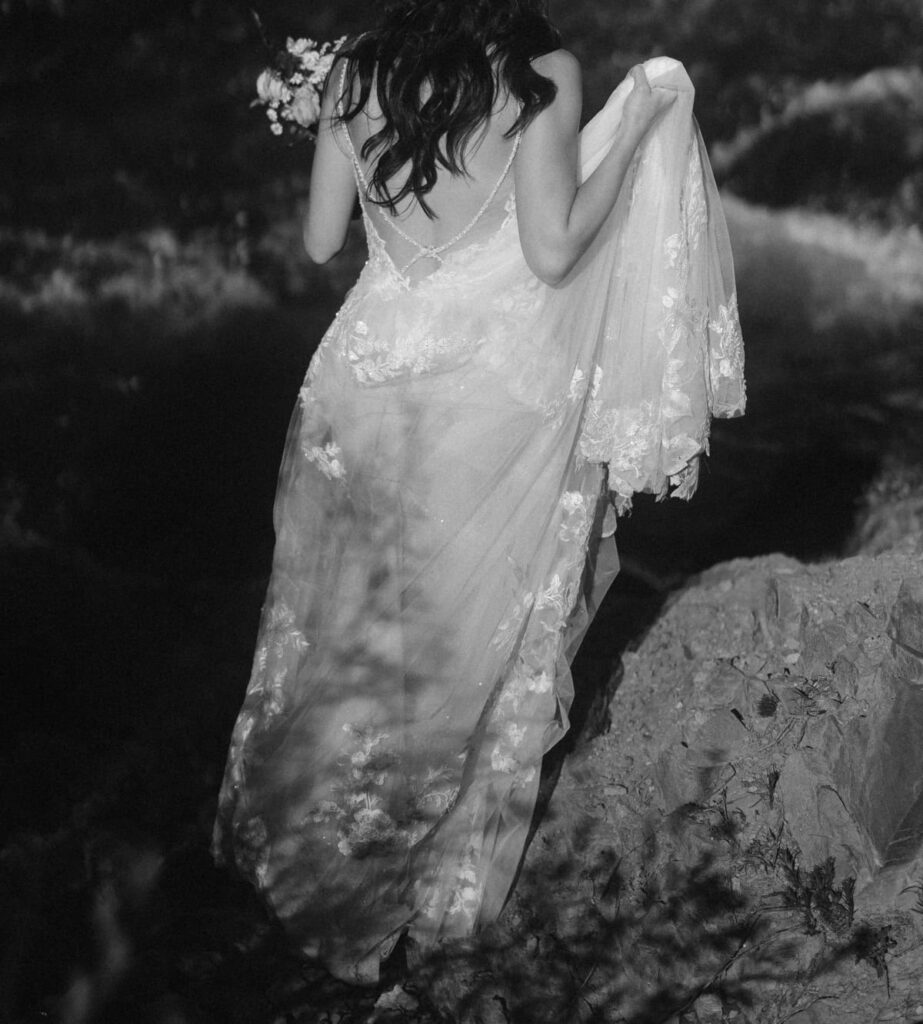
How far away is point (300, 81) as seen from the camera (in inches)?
123

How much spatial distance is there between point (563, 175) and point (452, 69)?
30cm

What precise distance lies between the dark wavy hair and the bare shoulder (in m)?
0.02

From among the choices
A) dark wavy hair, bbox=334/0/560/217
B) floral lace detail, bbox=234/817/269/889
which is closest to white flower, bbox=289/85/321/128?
dark wavy hair, bbox=334/0/560/217

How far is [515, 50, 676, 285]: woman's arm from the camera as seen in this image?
7.66 ft

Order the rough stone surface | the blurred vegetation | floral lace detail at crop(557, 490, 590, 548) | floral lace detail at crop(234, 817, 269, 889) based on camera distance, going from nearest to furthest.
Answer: the rough stone surface
floral lace detail at crop(557, 490, 590, 548)
floral lace detail at crop(234, 817, 269, 889)
the blurred vegetation

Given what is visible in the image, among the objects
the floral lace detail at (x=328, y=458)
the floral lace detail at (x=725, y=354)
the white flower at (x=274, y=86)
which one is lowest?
the floral lace detail at (x=328, y=458)

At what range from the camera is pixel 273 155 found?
12.7 feet

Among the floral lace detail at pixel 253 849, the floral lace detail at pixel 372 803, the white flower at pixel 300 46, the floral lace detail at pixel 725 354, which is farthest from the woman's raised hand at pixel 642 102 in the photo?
the floral lace detail at pixel 253 849

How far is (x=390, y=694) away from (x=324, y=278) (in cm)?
175

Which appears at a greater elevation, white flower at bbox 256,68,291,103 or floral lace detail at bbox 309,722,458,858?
white flower at bbox 256,68,291,103

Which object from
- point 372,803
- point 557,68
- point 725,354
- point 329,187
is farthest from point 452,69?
point 372,803

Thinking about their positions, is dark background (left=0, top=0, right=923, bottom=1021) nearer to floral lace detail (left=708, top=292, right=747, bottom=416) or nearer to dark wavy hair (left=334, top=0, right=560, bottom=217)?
floral lace detail (left=708, top=292, right=747, bottom=416)

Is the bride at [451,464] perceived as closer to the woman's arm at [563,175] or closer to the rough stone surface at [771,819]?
the woman's arm at [563,175]

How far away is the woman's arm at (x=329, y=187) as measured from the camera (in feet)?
8.50
